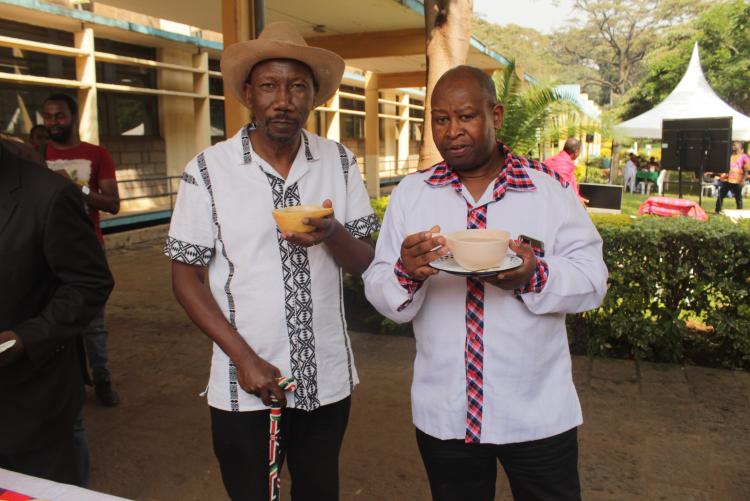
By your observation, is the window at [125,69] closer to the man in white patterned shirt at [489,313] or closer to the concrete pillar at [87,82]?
the concrete pillar at [87,82]

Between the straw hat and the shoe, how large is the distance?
9.17ft

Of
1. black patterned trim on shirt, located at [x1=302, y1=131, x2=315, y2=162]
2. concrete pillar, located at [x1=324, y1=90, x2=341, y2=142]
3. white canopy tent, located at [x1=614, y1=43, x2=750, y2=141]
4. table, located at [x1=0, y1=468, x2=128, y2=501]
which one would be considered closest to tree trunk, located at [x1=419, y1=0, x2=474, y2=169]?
black patterned trim on shirt, located at [x1=302, y1=131, x2=315, y2=162]

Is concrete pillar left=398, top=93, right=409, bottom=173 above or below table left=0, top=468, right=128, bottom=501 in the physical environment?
above

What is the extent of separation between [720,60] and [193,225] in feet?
115

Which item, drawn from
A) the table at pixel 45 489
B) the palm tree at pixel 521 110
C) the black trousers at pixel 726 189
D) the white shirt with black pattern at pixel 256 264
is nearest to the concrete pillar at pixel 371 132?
the black trousers at pixel 726 189

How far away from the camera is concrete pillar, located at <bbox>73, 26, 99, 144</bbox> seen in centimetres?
1159

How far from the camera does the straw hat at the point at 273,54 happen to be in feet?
6.09

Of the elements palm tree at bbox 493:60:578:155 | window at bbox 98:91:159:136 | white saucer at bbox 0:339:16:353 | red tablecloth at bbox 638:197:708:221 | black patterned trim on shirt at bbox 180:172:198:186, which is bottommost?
red tablecloth at bbox 638:197:708:221

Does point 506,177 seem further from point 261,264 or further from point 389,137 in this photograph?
point 389,137

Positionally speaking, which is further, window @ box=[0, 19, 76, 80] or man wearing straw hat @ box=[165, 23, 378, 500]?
window @ box=[0, 19, 76, 80]

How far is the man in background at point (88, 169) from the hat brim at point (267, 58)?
228 cm

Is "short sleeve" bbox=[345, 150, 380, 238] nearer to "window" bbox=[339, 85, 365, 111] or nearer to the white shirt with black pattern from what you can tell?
the white shirt with black pattern

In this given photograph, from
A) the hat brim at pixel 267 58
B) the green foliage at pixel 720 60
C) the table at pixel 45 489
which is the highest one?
the green foliage at pixel 720 60

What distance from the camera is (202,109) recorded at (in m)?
A: 15.0
